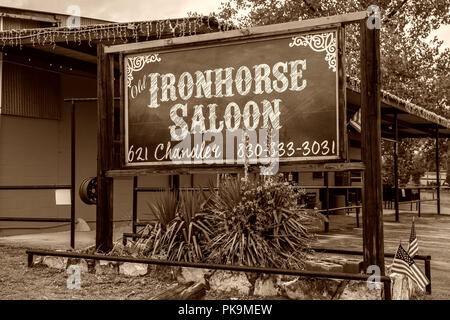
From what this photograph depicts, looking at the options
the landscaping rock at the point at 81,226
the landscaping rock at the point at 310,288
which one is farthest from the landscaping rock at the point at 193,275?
the landscaping rock at the point at 81,226

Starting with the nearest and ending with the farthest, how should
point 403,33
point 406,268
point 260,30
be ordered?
point 406,268
point 260,30
point 403,33

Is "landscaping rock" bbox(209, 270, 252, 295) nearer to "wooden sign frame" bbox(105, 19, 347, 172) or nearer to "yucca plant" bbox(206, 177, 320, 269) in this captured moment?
"yucca plant" bbox(206, 177, 320, 269)

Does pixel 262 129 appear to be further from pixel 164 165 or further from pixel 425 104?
pixel 425 104

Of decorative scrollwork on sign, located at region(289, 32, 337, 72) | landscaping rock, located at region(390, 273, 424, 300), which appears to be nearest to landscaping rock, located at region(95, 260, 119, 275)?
landscaping rock, located at region(390, 273, 424, 300)

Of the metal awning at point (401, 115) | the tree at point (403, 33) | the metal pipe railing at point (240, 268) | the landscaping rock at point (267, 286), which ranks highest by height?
the tree at point (403, 33)

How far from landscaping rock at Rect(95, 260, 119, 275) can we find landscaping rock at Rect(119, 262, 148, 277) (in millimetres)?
59

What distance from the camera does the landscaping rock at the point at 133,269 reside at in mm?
5195

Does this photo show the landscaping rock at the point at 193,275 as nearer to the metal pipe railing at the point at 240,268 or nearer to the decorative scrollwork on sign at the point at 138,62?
the metal pipe railing at the point at 240,268

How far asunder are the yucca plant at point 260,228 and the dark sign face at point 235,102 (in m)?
0.35

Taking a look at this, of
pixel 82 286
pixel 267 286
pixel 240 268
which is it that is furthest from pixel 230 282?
pixel 82 286

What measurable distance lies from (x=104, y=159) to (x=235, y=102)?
63.1 inches

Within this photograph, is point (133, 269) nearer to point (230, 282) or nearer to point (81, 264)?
point (81, 264)

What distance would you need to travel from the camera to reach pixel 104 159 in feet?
18.8
